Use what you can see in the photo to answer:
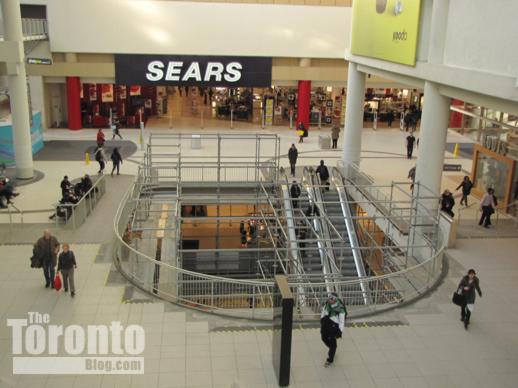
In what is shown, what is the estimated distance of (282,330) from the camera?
841 centimetres

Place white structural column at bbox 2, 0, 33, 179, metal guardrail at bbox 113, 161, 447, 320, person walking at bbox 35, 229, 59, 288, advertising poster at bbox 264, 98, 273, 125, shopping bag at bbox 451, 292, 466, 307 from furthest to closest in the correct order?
1. advertising poster at bbox 264, 98, 273, 125
2. white structural column at bbox 2, 0, 33, 179
3. person walking at bbox 35, 229, 59, 288
4. metal guardrail at bbox 113, 161, 447, 320
5. shopping bag at bbox 451, 292, 466, 307

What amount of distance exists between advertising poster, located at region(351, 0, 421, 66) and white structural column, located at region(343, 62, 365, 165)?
103 centimetres

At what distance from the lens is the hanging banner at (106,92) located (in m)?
31.6

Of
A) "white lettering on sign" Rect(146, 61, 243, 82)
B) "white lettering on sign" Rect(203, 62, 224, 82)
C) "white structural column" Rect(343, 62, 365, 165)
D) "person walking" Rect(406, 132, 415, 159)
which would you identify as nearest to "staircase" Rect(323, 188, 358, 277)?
"white structural column" Rect(343, 62, 365, 165)

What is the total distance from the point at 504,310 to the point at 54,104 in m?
25.8

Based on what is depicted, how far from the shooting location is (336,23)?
2972cm

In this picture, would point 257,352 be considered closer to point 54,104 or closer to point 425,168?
point 425,168

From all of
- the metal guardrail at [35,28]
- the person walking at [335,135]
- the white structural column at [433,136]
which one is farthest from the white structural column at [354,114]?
the metal guardrail at [35,28]

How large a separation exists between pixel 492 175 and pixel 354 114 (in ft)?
18.5

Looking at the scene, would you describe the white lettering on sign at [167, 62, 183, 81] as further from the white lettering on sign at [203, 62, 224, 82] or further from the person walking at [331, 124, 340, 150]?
the person walking at [331, 124, 340, 150]

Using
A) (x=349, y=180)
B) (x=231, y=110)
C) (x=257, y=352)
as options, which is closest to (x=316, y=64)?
(x=231, y=110)

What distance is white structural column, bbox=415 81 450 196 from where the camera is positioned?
15.2 metres

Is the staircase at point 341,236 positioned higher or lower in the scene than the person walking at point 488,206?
lower

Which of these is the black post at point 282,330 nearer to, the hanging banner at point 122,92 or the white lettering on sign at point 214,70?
the white lettering on sign at point 214,70
